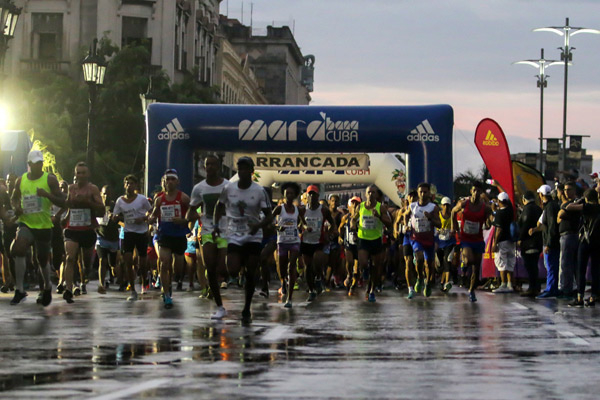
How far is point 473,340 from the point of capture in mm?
11898

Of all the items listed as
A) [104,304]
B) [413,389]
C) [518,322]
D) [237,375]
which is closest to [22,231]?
[104,304]

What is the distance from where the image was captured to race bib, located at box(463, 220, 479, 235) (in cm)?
2061

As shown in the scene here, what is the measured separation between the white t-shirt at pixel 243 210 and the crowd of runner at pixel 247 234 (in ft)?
0.04

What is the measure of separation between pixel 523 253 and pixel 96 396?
16475 mm

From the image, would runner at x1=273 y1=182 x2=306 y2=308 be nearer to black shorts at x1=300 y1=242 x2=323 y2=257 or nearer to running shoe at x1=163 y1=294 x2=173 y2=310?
black shorts at x1=300 y1=242 x2=323 y2=257

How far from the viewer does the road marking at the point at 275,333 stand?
1180 cm

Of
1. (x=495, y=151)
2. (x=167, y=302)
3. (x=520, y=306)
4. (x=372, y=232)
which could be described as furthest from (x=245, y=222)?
(x=495, y=151)

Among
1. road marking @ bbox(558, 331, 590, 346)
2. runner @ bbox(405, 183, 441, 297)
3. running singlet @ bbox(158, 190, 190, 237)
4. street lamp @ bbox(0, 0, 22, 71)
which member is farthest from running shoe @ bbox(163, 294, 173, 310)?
street lamp @ bbox(0, 0, 22, 71)

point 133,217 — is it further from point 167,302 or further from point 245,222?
point 245,222

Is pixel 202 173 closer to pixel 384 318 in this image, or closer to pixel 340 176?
pixel 340 176

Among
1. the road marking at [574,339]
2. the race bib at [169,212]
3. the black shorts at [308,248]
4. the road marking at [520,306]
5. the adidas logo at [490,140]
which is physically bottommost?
the road marking at [520,306]

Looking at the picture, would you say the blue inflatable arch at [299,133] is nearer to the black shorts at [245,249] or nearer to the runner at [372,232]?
the runner at [372,232]

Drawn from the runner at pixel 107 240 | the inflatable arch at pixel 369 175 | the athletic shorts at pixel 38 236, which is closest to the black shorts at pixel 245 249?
the athletic shorts at pixel 38 236

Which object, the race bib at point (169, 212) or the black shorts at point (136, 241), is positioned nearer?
the race bib at point (169, 212)
